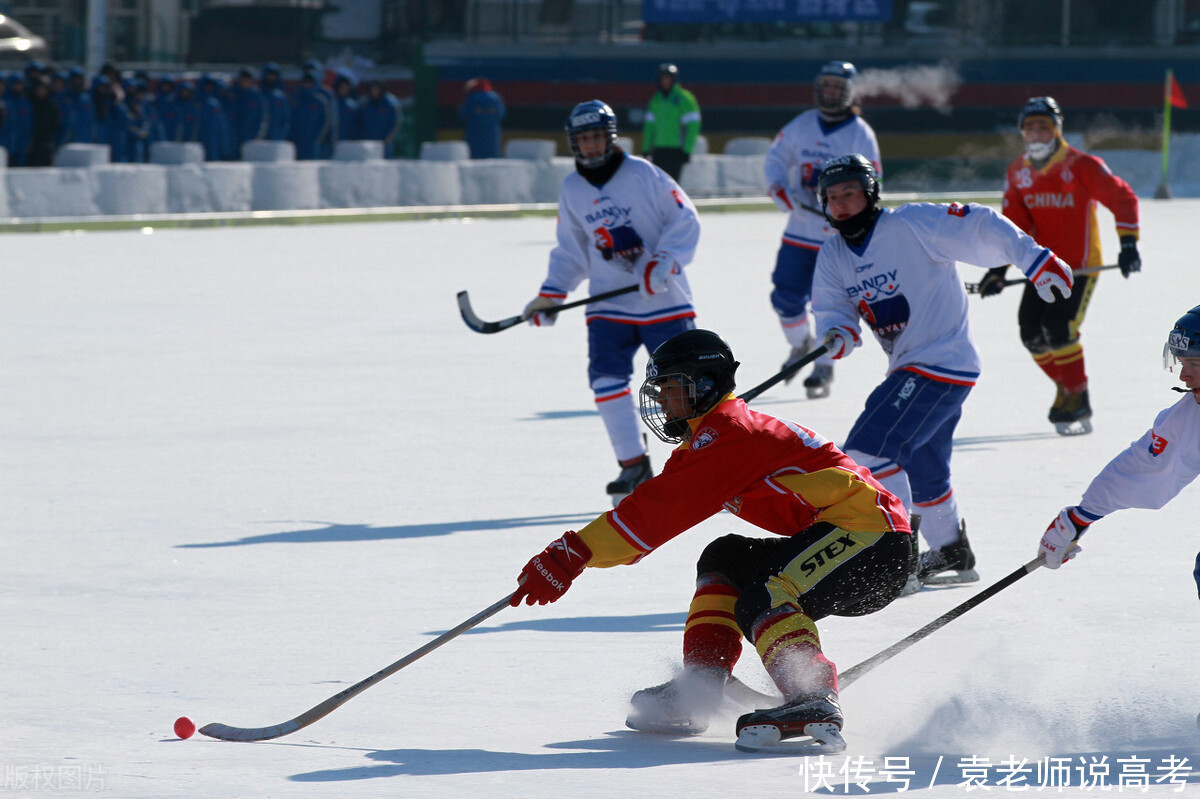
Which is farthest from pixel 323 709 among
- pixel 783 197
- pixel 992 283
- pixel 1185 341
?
pixel 783 197

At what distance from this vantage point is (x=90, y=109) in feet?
67.3

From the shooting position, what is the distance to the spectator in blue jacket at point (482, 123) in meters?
23.5

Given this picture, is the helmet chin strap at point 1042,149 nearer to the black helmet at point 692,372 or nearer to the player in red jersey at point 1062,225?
the player in red jersey at point 1062,225

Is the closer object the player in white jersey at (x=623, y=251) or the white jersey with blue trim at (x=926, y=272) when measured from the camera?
the white jersey with blue trim at (x=926, y=272)

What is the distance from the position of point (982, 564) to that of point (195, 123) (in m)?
17.0

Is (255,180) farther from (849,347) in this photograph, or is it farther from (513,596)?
(513,596)

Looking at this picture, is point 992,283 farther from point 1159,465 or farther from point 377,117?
point 377,117

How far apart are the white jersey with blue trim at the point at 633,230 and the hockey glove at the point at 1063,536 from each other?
122 inches

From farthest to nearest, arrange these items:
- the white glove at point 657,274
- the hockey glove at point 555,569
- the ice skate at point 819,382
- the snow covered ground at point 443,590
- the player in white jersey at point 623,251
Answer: the ice skate at point 819,382, the player in white jersey at point 623,251, the white glove at point 657,274, the hockey glove at point 555,569, the snow covered ground at point 443,590

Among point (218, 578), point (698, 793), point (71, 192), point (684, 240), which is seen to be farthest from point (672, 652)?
point (71, 192)

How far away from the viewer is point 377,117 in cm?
2308

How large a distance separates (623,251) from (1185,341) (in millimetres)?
3545

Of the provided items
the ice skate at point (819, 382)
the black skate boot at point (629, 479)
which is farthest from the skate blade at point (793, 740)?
the ice skate at point (819, 382)

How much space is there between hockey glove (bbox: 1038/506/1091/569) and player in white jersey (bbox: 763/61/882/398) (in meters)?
5.58
